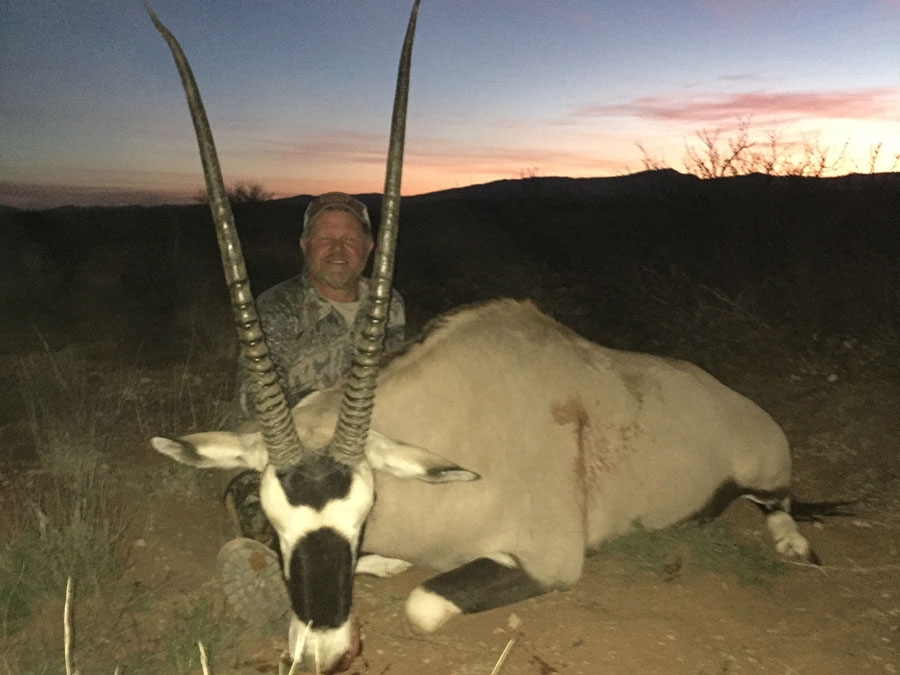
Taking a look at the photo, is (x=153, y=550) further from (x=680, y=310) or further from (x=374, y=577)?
(x=680, y=310)

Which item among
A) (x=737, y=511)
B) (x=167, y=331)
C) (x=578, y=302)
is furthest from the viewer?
(x=578, y=302)

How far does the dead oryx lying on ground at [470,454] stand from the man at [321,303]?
113cm

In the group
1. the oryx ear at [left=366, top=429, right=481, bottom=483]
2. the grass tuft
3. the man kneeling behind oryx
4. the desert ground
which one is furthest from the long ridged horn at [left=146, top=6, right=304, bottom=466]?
the grass tuft

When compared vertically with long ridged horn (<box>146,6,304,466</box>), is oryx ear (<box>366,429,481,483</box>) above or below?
below

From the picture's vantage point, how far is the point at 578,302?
12.4 metres

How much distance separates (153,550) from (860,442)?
189 inches

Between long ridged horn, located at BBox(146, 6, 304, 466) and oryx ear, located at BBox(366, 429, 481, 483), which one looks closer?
long ridged horn, located at BBox(146, 6, 304, 466)

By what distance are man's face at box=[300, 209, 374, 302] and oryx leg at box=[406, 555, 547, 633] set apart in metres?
2.08

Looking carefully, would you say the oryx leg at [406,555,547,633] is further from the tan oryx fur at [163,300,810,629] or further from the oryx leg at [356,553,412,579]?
the oryx leg at [356,553,412,579]

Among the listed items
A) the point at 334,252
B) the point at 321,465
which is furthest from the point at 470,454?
the point at 334,252

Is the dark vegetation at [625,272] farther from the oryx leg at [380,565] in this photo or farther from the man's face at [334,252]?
the oryx leg at [380,565]

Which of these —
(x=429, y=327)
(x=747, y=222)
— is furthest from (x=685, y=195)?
(x=429, y=327)

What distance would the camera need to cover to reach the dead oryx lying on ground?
8.56ft

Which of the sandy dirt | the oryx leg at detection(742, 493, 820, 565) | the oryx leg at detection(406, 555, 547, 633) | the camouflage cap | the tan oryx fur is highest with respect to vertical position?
the camouflage cap
